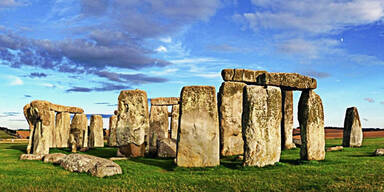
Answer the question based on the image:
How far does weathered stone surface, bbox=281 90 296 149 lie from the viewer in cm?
1861

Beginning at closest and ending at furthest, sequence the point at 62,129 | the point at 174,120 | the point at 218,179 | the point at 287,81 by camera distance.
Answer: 1. the point at 218,179
2. the point at 287,81
3. the point at 62,129
4. the point at 174,120

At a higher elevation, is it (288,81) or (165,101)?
(165,101)

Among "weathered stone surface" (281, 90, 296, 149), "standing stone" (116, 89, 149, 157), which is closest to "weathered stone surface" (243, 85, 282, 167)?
"weathered stone surface" (281, 90, 296, 149)

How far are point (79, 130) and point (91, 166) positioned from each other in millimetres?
14148

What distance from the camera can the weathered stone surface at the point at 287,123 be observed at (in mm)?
18609

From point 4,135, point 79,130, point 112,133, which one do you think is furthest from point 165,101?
point 4,135

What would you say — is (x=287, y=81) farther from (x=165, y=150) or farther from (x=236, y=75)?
(x=165, y=150)

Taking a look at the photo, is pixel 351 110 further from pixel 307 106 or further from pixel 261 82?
pixel 261 82

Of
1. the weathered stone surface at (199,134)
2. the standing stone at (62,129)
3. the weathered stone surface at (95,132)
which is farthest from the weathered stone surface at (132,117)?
the standing stone at (62,129)

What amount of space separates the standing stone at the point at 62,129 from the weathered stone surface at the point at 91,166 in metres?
13.0

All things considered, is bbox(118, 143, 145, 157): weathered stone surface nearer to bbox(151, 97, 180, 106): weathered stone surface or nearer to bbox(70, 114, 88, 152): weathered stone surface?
bbox(70, 114, 88, 152): weathered stone surface

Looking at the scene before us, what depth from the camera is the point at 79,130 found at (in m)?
24.5

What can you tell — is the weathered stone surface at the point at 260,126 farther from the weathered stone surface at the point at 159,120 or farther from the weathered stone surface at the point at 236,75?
the weathered stone surface at the point at 159,120

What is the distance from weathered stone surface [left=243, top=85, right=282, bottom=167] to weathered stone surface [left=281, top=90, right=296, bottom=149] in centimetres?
670
